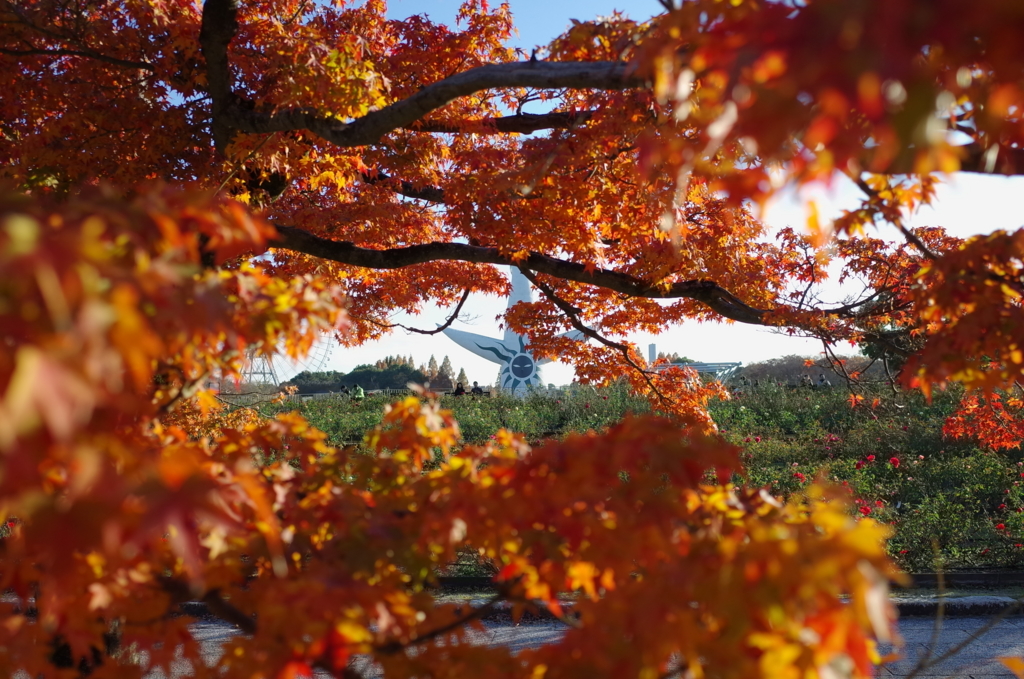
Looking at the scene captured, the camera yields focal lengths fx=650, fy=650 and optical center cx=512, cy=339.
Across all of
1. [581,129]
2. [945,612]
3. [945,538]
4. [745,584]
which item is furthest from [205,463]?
[945,538]

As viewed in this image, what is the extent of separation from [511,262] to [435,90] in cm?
232

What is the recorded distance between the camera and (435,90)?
13.0 ft

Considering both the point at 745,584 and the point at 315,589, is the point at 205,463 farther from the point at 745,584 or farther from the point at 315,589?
the point at 745,584

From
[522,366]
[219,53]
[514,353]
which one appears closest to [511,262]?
[219,53]

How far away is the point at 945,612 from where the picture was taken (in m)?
6.20

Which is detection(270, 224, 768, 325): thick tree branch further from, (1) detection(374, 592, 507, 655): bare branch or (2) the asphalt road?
(1) detection(374, 592, 507, 655): bare branch

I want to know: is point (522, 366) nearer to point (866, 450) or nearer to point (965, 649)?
point (866, 450)

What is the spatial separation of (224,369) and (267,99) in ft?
11.9

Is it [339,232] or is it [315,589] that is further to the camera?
[339,232]

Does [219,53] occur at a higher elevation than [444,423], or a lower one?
higher

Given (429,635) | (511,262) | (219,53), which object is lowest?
(429,635)

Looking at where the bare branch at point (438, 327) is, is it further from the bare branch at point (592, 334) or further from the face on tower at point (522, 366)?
the face on tower at point (522, 366)

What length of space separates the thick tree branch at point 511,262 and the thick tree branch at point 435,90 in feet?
4.06

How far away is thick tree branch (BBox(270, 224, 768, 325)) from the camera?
20.1 ft
